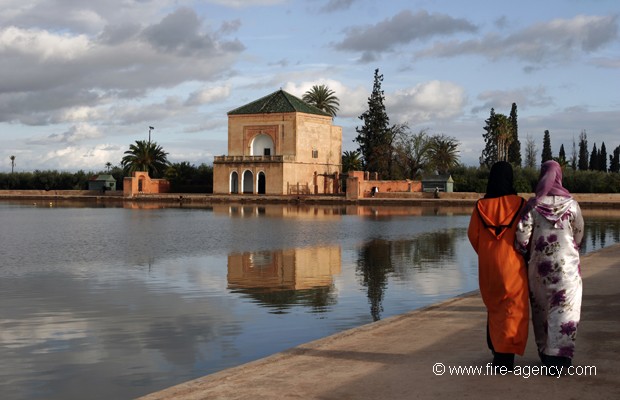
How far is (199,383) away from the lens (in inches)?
227

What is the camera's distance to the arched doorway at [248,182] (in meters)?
66.9

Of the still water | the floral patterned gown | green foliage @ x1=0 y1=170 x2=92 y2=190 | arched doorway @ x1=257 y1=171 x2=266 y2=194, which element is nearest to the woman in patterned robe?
the floral patterned gown

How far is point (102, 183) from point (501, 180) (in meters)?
71.7

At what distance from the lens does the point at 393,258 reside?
66.7ft

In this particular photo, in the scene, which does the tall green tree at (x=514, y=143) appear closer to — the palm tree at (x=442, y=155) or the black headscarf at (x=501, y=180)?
the palm tree at (x=442, y=155)

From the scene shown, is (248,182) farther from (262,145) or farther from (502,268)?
(502,268)

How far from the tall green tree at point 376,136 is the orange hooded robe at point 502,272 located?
62624 millimetres

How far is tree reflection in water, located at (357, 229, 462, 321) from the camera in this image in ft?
46.8

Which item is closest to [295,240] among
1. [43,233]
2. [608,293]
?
[43,233]

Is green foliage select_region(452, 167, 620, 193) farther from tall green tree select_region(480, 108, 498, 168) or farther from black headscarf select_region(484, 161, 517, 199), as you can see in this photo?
black headscarf select_region(484, 161, 517, 199)

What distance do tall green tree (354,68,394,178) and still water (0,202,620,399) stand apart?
131 feet

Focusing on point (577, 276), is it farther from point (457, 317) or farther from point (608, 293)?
point (608, 293)

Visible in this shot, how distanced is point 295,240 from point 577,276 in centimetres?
2023

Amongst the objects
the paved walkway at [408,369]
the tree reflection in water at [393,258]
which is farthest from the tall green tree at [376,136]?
the paved walkway at [408,369]
